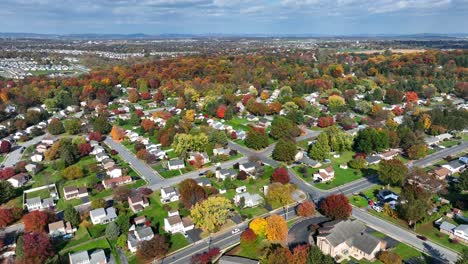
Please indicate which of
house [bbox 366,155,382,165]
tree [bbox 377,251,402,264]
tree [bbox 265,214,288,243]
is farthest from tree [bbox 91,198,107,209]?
house [bbox 366,155,382,165]

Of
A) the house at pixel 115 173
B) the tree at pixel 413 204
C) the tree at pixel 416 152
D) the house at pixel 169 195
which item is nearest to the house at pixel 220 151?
the house at pixel 169 195

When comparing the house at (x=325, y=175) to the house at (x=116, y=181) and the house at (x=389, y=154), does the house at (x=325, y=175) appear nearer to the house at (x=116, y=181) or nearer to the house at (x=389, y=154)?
the house at (x=389, y=154)

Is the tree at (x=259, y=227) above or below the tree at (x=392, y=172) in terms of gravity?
below

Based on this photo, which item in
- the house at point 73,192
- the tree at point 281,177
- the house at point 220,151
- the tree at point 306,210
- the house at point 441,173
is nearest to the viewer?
the tree at point 306,210

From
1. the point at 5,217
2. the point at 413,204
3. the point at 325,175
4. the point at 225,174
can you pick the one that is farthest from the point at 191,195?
the point at 413,204

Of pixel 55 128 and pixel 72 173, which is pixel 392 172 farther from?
pixel 55 128

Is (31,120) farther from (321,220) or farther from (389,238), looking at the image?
(389,238)

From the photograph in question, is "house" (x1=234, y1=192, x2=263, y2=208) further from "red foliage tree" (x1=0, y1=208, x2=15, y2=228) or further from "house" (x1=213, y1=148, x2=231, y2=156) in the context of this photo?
"red foliage tree" (x1=0, y1=208, x2=15, y2=228)
